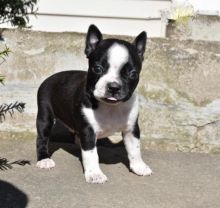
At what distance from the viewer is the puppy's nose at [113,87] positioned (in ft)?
14.9

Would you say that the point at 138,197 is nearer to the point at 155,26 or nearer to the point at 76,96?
the point at 76,96

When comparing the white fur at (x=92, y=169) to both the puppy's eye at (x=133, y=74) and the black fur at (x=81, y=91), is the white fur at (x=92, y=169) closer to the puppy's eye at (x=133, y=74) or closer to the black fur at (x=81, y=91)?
the black fur at (x=81, y=91)

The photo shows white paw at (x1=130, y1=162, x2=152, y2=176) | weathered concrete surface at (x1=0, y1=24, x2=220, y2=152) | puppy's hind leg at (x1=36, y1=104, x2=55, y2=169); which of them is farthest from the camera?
weathered concrete surface at (x1=0, y1=24, x2=220, y2=152)

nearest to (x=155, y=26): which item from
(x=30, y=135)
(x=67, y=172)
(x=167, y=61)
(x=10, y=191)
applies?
(x=167, y=61)

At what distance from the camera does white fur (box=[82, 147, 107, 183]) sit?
189 inches

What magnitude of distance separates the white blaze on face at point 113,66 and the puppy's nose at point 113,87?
4 cm

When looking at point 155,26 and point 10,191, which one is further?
point 155,26

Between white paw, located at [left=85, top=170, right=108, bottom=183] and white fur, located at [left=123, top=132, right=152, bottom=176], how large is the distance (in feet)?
1.09

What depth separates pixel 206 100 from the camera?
5.70 metres

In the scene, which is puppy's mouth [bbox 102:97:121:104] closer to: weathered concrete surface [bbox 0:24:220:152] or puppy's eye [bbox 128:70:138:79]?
puppy's eye [bbox 128:70:138:79]

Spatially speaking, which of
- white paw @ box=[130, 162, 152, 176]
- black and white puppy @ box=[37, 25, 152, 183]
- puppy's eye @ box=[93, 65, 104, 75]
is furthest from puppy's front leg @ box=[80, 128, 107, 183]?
puppy's eye @ box=[93, 65, 104, 75]

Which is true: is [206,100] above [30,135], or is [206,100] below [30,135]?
above

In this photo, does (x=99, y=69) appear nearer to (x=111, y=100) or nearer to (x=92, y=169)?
(x=111, y=100)

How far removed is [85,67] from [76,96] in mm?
833
